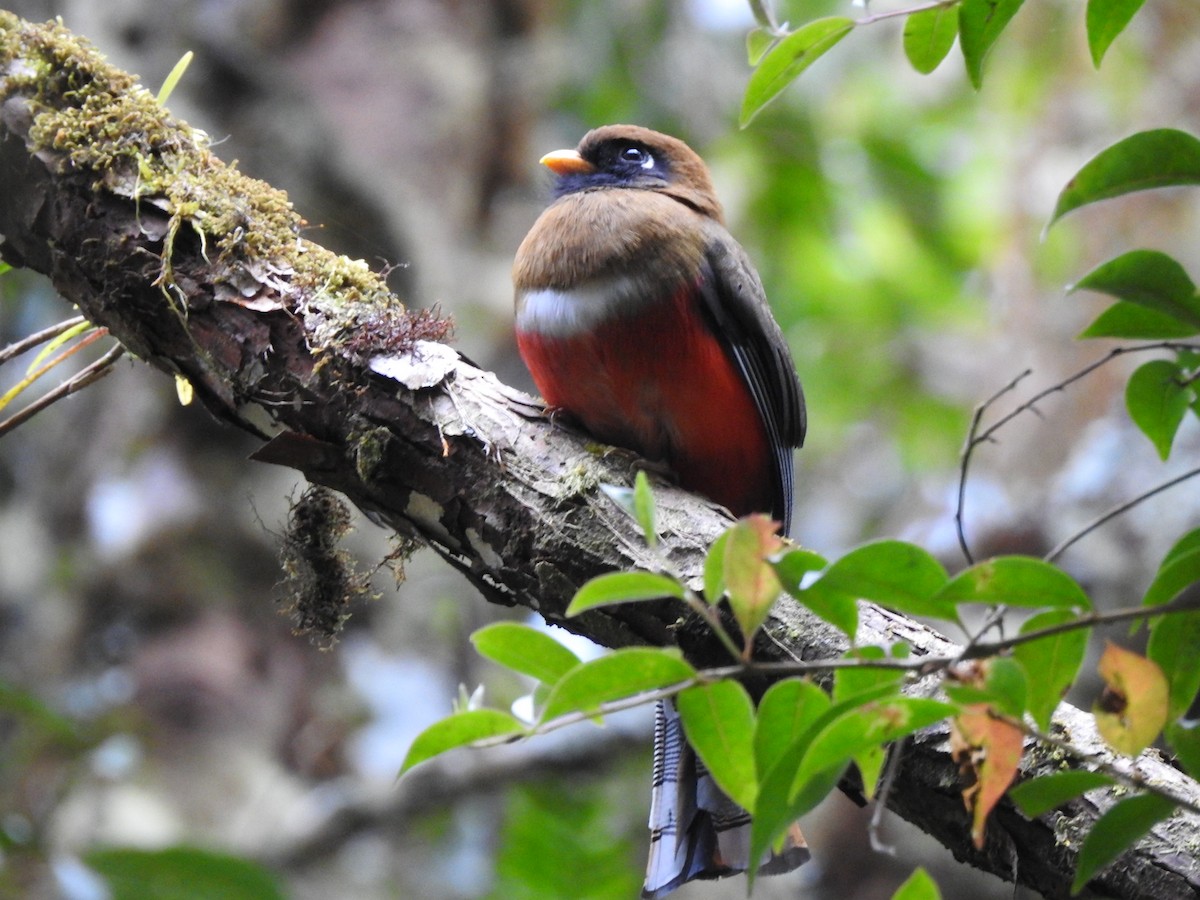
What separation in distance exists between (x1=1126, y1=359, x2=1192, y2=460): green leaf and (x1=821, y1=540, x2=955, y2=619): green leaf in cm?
55

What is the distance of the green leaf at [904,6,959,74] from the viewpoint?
187 cm

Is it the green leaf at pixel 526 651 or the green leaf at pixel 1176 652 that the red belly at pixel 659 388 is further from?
the green leaf at pixel 1176 652

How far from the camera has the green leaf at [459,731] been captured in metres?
1.45

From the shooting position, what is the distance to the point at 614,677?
1.40 metres

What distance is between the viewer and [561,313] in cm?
307

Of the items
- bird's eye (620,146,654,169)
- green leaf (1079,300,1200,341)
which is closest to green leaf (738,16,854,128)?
green leaf (1079,300,1200,341)

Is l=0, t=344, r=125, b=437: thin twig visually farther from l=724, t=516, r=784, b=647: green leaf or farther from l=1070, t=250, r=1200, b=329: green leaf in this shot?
l=1070, t=250, r=1200, b=329: green leaf

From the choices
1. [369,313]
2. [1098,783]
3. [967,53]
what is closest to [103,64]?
[369,313]

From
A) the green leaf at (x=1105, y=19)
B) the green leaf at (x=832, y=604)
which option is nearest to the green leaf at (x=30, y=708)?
the green leaf at (x=832, y=604)

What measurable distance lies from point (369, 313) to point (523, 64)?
4329mm

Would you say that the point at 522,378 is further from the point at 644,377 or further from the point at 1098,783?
the point at 1098,783

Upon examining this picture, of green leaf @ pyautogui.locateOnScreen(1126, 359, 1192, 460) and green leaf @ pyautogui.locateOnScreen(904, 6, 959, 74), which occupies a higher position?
green leaf @ pyautogui.locateOnScreen(904, 6, 959, 74)

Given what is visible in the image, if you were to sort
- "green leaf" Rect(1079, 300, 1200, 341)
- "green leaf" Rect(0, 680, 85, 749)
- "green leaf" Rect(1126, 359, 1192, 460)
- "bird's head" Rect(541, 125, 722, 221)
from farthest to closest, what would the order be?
1. "bird's head" Rect(541, 125, 722, 221)
2. "green leaf" Rect(0, 680, 85, 749)
3. "green leaf" Rect(1126, 359, 1192, 460)
4. "green leaf" Rect(1079, 300, 1200, 341)

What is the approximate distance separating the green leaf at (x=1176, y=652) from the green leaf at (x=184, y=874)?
1.81 meters
